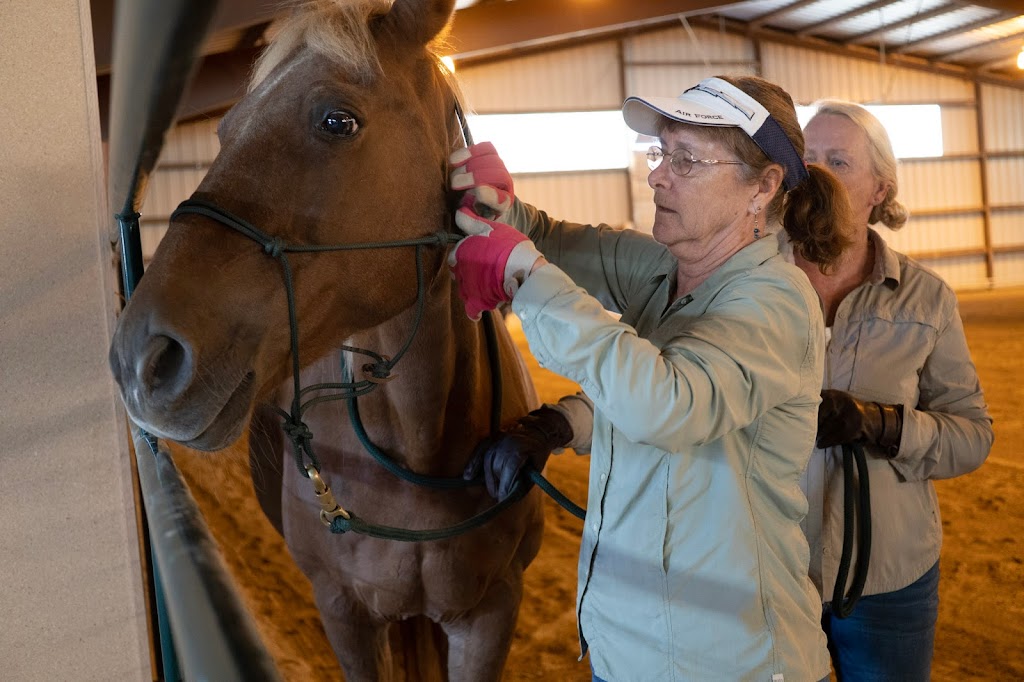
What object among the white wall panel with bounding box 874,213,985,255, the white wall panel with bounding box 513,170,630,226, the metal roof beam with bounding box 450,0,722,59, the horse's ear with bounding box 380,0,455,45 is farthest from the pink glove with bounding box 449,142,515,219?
the white wall panel with bounding box 874,213,985,255

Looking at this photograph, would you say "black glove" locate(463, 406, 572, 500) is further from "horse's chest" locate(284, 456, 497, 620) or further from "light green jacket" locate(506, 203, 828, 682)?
"light green jacket" locate(506, 203, 828, 682)

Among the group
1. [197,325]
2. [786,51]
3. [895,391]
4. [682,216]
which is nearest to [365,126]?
[197,325]

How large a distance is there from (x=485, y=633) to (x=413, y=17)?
141cm

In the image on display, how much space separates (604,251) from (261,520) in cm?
308

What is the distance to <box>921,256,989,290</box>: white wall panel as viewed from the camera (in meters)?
17.3

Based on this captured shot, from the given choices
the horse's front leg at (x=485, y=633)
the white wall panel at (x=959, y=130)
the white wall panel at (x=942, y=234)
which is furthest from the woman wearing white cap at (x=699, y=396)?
the white wall panel at (x=959, y=130)

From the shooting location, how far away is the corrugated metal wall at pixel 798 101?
14516 mm

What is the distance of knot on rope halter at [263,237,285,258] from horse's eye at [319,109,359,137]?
20cm

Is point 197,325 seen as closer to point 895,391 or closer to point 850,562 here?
point 850,562

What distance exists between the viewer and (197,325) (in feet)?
3.53

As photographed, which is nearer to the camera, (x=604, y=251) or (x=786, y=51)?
(x=604, y=251)

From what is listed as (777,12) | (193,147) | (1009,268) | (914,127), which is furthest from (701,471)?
(1009,268)

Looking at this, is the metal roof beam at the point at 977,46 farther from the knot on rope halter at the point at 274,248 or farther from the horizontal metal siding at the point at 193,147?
the knot on rope halter at the point at 274,248

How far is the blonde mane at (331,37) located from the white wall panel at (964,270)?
17982mm
